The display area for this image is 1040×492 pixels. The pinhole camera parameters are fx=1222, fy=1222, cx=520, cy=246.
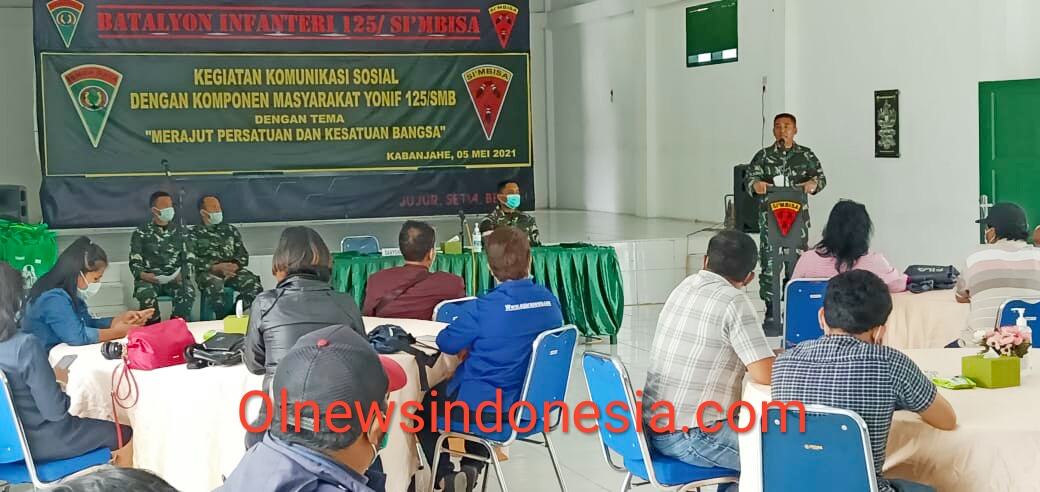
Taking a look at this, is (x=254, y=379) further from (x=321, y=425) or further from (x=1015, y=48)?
(x=1015, y=48)

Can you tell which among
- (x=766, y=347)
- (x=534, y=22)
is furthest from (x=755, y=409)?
(x=534, y=22)

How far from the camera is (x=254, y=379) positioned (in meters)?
4.04

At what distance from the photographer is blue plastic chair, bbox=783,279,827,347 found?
230 inches

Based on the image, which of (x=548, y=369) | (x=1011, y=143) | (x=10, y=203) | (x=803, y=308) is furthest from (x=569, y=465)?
(x=10, y=203)

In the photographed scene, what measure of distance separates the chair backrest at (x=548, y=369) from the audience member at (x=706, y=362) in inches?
20.0

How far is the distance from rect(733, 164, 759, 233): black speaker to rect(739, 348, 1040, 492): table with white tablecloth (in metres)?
7.95

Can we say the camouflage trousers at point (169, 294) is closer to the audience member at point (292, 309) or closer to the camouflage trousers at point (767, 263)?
the camouflage trousers at point (767, 263)

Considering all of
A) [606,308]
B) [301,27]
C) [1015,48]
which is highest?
[301,27]

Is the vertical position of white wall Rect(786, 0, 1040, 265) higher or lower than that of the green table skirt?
higher

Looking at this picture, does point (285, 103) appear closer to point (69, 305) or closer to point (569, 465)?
point (569, 465)

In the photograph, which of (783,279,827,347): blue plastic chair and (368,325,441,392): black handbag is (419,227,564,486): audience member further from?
(783,279,827,347): blue plastic chair

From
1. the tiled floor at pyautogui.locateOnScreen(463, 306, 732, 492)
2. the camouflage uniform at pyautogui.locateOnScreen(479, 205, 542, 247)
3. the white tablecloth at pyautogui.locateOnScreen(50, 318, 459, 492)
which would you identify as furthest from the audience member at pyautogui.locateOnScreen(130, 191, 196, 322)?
the white tablecloth at pyautogui.locateOnScreen(50, 318, 459, 492)

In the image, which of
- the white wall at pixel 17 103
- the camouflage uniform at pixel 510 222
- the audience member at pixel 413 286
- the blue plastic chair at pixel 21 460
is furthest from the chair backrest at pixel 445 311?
the white wall at pixel 17 103

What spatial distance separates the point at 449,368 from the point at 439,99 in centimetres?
834
